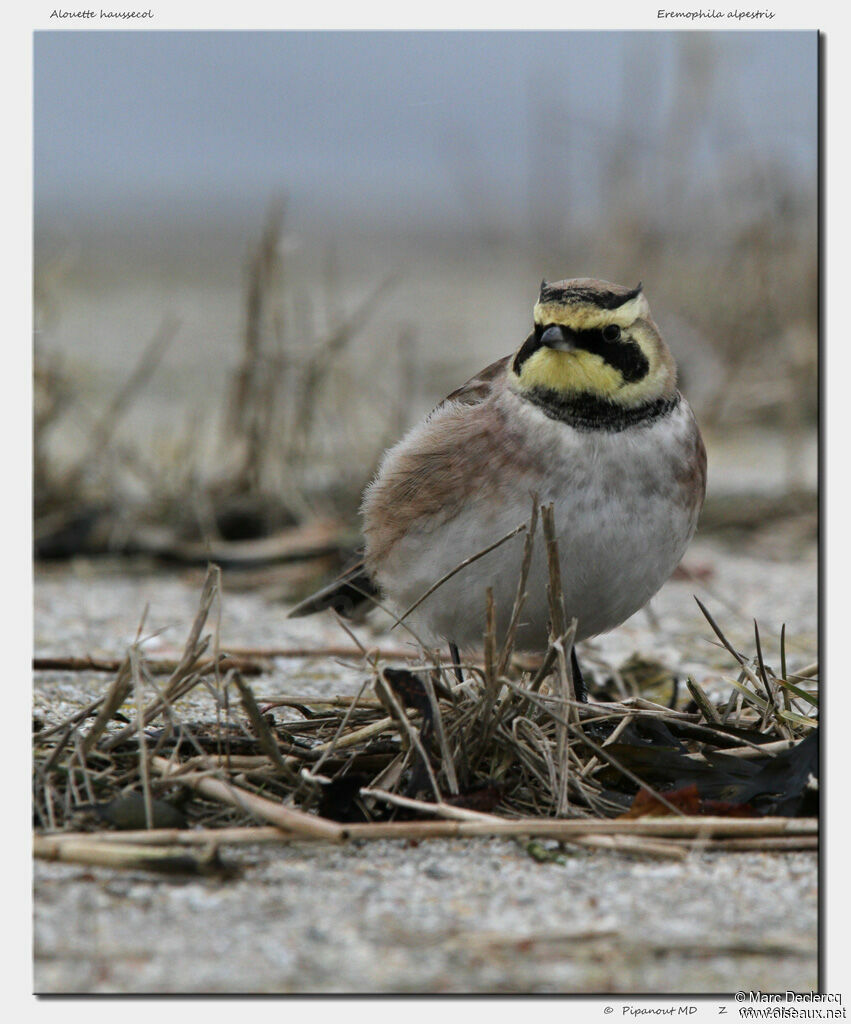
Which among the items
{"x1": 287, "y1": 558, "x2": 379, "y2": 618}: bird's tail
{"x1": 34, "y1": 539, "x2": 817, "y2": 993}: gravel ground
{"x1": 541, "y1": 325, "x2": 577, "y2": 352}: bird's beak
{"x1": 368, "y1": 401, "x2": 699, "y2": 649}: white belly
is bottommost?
{"x1": 34, "y1": 539, "x2": 817, "y2": 993}: gravel ground

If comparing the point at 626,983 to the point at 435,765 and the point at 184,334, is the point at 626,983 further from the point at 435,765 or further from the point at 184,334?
the point at 184,334

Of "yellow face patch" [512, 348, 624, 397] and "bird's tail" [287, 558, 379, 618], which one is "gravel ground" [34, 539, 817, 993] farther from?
"bird's tail" [287, 558, 379, 618]

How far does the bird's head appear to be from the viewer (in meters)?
3.30

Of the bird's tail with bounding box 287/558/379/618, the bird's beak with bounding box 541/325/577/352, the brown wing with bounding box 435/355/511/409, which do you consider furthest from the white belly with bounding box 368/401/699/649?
the bird's tail with bounding box 287/558/379/618

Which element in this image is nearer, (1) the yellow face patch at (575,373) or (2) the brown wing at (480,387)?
(1) the yellow face patch at (575,373)

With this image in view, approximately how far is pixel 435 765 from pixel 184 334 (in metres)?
A: 9.54

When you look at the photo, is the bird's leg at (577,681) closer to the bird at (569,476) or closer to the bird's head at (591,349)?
the bird at (569,476)

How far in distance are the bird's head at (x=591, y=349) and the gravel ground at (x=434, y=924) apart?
1.20 m

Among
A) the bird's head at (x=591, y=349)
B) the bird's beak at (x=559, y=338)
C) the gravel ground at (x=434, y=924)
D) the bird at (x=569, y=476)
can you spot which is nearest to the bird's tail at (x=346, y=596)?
the bird at (x=569, y=476)

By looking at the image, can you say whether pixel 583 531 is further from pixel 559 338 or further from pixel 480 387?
pixel 480 387

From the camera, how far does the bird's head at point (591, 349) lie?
3303 millimetres

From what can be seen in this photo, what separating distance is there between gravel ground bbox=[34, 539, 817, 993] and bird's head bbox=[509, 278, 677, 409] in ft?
3.93

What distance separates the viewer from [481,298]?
45.5ft
